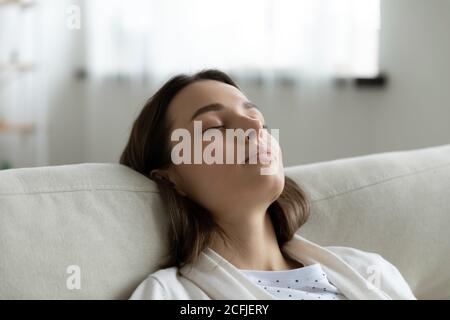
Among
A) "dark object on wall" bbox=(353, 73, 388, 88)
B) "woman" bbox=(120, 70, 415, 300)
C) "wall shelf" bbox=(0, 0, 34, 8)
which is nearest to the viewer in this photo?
"woman" bbox=(120, 70, 415, 300)

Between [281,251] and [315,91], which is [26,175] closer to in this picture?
[281,251]

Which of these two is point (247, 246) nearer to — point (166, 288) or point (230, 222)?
point (230, 222)

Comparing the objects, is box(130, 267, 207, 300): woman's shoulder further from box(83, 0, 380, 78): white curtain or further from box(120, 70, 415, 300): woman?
box(83, 0, 380, 78): white curtain

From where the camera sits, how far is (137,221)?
1110mm

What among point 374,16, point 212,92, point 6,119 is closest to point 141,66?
point 6,119

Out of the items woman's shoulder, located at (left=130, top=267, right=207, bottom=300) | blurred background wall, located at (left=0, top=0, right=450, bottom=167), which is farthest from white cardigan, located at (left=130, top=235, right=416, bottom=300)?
blurred background wall, located at (left=0, top=0, right=450, bottom=167)

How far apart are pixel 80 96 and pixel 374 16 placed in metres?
1.75

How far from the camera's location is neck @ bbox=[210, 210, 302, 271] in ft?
3.83

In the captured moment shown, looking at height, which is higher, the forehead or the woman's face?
the forehead

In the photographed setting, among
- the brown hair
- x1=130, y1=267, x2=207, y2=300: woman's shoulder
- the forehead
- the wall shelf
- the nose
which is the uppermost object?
the wall shelf

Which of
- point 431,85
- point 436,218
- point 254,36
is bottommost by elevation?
point 436,218

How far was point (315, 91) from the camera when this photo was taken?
9.68ft

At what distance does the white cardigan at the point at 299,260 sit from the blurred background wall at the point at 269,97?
1.51 m

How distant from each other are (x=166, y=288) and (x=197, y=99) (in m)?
0.36
